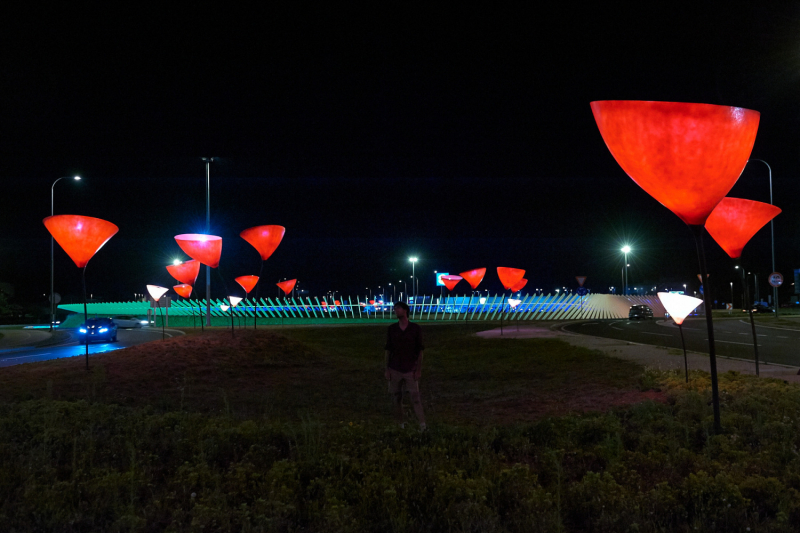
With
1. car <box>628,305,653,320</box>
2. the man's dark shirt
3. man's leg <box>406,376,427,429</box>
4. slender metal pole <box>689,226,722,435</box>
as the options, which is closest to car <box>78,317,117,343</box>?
the man's dark shirt

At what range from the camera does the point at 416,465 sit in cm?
589

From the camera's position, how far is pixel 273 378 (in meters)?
15.8

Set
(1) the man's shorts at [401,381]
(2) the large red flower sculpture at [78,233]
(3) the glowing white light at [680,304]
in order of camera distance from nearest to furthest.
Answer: (1) the man's shorts at [401,381] < (3) the glowing white light at [680,304] < (2) the large red flower sculpture at [78,233]

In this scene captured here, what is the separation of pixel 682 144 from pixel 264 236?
17.3 metres

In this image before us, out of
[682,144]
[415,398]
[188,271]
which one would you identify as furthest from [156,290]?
[682,144]

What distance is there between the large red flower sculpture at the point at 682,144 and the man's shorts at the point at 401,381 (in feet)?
12.2

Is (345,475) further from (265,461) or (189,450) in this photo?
(189,450)

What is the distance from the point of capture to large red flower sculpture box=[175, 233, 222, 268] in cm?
2120

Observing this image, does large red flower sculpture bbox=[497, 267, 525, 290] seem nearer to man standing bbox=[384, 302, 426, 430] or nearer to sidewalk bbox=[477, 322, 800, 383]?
sidewalk bbox=[477, 322, 800, 383]

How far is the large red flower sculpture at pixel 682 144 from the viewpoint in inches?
281

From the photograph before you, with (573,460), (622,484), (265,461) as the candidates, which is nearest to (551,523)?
(622,484)

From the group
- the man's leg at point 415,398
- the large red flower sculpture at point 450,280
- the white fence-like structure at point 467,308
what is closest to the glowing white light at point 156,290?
the white fence-like structure at point 467,308

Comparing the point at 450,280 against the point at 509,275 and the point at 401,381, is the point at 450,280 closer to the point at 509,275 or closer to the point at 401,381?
the point at 509,275

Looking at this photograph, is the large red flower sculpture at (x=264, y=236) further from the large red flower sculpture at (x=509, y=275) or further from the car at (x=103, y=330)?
the large red flower sculpture at (x=509, y=275)
